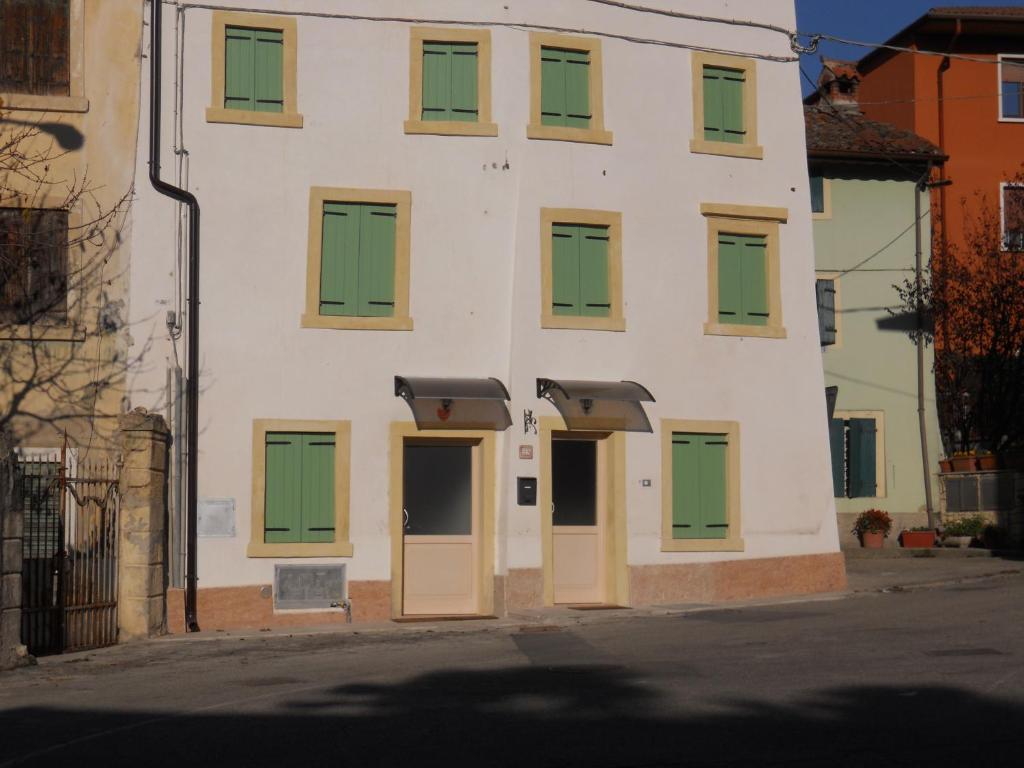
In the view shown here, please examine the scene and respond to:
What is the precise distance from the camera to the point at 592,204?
832 inches

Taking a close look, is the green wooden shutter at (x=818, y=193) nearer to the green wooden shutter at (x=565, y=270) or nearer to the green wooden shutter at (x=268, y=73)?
the green wooden shutter at (x=565, y=270)

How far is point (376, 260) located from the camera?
20438 mm

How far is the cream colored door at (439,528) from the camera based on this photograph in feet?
67.2

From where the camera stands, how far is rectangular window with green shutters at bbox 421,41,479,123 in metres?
20.8

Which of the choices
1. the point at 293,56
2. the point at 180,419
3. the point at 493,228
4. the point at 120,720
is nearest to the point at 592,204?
the point at 493,228

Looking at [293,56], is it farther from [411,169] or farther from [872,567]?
[872,567]

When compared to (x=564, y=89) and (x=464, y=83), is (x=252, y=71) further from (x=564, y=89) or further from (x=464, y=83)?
(x=564, y=89)

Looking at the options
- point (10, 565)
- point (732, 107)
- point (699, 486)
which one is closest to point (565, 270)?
point (699, 486)

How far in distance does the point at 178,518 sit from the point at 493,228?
5.65 meters

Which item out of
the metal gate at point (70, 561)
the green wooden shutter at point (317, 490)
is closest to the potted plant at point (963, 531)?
the green wooden shutter at point (317, 490)

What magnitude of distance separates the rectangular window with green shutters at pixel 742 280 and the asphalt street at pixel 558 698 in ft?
19.3

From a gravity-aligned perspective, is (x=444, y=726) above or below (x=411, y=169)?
below

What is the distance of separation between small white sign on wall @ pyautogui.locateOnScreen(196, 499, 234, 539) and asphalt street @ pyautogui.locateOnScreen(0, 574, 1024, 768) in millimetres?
2387

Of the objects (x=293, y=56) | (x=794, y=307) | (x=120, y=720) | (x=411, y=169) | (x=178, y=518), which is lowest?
(x=120, y=720)
